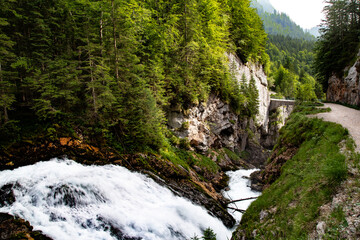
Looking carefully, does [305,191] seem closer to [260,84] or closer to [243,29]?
[243,29]

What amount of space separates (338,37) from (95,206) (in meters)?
37.5

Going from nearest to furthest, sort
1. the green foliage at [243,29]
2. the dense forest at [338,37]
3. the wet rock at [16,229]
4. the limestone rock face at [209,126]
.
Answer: the wet rock at [16,229]
the limestone rock face at [209,126]
the dense forest at [338,37]
the green foliage at [243,29]

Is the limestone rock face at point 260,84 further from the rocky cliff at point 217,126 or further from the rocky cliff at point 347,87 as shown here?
the rocky cliff at point 347,87

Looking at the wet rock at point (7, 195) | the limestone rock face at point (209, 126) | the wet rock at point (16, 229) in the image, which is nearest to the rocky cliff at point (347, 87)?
the limestone rock face at point (209, 126)

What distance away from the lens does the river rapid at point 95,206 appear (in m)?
6.75

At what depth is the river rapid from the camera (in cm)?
675

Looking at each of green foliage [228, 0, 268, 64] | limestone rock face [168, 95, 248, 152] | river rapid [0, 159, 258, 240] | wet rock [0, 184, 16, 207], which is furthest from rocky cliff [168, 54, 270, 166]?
wet rock [0, 184, 16, 207]

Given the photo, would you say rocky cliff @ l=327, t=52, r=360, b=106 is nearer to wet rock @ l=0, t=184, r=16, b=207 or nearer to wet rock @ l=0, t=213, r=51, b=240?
wet rock @ l=0, t=213, r=51, b=240

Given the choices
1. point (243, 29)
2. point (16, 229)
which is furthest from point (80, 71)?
point (243, 29)

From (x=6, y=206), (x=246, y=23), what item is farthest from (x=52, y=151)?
(x=246, y=23)

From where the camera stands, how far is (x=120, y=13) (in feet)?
40.7

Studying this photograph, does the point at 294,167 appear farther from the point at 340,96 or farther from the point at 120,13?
the point at 340,96

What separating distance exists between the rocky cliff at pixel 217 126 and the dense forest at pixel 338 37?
12.5 meters

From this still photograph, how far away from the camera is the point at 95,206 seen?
788 cm
